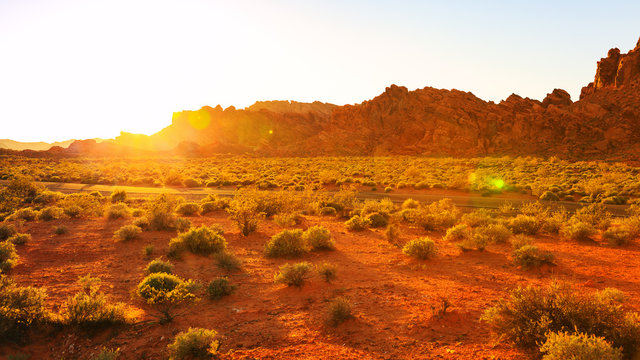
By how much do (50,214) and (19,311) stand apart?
1248 centimetres

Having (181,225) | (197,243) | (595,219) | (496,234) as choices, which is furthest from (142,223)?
(595,219)

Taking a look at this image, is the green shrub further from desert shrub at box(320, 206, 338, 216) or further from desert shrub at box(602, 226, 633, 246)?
desert shrub at box(602, 226, 633, 246)

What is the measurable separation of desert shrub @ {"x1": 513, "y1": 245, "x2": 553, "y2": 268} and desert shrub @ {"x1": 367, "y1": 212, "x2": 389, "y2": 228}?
6267 mm

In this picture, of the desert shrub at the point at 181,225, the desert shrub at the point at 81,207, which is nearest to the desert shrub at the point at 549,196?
the desert shrub at the point at 181,225

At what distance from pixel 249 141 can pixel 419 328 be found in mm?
119649

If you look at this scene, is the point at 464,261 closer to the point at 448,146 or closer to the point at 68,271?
the point at 68,271

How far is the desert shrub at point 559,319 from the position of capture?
14.1 ft

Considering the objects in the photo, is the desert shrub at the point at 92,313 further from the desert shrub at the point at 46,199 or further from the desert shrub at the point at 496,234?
the desert shrub at the point at 46,199

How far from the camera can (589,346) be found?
12.3 feet

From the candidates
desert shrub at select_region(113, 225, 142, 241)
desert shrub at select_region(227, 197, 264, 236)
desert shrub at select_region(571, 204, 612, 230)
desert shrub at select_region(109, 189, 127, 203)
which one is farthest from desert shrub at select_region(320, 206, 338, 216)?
desert shrub at select_region(109, 189, 127, 203)

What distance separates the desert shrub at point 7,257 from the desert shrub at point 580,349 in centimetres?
1236

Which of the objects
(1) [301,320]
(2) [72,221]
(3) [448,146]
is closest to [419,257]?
(1) [301,320]

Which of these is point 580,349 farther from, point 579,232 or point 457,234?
point 579,232

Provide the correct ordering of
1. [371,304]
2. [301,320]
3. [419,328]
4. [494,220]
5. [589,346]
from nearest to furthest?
[589,346]
[419,328]
[301,320]
[371,304]
[494,220]
